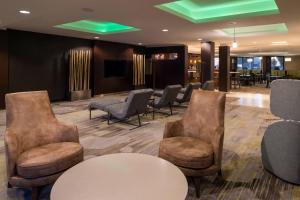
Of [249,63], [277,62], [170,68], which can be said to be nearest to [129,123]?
[170,68]

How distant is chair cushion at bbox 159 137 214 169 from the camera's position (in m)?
2.54

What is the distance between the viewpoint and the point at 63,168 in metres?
2.49

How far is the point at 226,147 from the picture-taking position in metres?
4.14

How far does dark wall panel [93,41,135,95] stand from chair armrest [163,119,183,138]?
26.8 feet

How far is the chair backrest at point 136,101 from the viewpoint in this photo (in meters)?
5.23

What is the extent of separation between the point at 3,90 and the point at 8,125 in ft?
19.5

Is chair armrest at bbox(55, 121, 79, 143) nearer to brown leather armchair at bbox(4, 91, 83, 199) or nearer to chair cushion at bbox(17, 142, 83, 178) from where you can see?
brown leather armchair at bbox(4, 91, 83, 199)

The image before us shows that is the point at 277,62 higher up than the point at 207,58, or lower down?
higher up

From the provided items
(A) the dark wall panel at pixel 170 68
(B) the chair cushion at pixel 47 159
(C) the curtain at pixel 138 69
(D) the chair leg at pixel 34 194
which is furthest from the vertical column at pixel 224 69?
(D) the chair leg at pixel 34 194

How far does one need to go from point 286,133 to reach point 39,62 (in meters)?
8.30

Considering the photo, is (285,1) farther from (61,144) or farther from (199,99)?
(61,144)

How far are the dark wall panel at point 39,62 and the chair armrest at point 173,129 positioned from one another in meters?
6.87

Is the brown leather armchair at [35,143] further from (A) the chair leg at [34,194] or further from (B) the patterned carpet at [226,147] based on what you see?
(B) the patterned carpet at [226,147]

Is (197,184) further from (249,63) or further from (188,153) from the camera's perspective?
(249,63)
